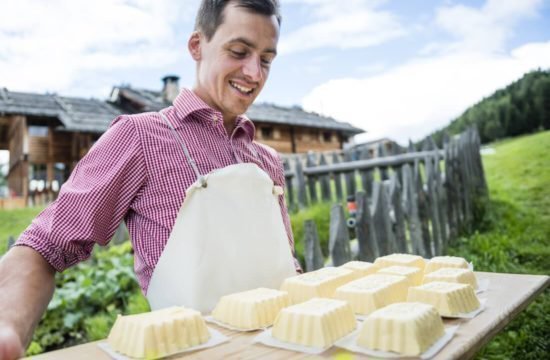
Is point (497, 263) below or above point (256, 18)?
below

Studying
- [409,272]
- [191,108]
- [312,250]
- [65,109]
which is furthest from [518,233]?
[65,109]

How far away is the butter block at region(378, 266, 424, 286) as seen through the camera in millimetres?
1740

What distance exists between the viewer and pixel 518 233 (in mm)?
5648

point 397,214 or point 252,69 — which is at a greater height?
point 252,69

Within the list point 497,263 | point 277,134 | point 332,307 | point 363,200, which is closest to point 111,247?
point 363,200

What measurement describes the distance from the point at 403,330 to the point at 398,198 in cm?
336

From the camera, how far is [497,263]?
474 cm

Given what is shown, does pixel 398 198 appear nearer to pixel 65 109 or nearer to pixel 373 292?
pixel 373 292

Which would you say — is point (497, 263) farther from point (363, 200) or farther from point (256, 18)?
point (256, 18)

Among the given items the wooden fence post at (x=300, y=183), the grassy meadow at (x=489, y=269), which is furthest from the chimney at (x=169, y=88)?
the grassy meadow at (x=489, y=269)

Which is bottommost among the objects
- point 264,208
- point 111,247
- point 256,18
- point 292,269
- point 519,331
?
point 519,331

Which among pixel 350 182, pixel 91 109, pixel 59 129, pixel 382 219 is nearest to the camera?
pixel 382 219

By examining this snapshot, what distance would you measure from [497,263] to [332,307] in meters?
4.15

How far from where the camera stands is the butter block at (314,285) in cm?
157
